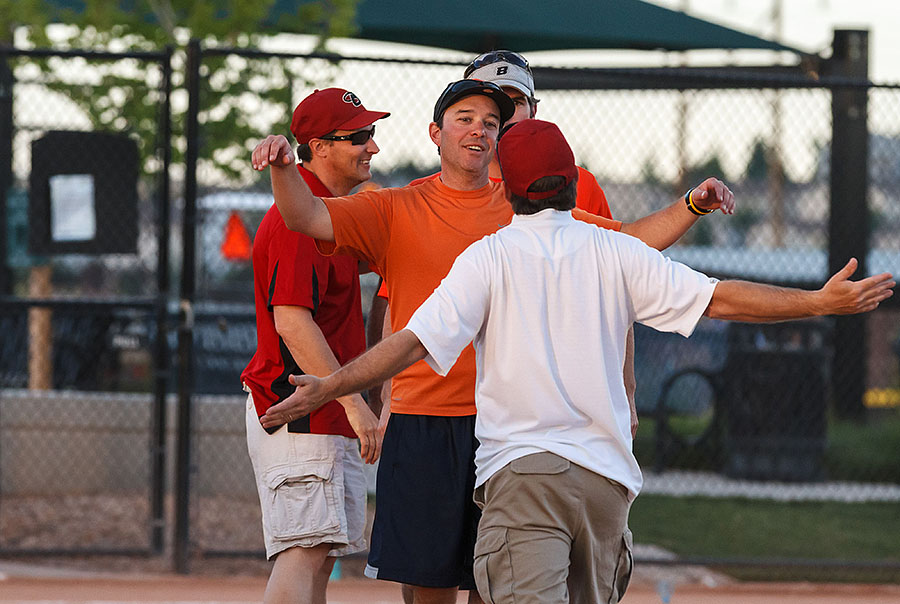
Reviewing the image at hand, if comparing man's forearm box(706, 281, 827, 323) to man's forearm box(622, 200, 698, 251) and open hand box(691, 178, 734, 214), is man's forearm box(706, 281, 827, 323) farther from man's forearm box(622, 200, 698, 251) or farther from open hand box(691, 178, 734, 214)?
man's forearm box(622, 200, 698, 251)

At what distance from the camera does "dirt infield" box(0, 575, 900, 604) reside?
592 cm

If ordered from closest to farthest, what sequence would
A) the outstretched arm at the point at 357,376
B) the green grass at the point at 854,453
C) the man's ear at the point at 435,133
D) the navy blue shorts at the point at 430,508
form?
the outstretched arm at the point at 357,376 → the navy blue shorts at the point at 430,508 → the man's ear at the point at 435,133 → the green grass at the point at 854,453

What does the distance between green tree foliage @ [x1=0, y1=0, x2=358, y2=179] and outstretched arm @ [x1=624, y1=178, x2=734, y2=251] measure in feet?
14.8

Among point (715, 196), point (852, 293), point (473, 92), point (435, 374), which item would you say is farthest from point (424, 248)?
point (852, 293)

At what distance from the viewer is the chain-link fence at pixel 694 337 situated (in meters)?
7.00

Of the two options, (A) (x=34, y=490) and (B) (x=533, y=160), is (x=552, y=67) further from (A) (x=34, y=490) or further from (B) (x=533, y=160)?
(A) (x=34, y=490)

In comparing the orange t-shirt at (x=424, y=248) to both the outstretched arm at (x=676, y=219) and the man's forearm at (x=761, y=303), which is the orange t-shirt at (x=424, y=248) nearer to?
the outstretched arm at (x=676, y=219)

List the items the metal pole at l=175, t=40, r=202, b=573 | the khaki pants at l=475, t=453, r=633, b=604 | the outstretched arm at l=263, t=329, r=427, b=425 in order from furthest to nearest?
the metal pole at l=175, t=40, r=202, b=573
the khaki pants at l=475, t=453, r=633, b=604
the outstretched arm at l=263, t=329, r=427, b=425

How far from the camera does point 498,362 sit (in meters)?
3.15

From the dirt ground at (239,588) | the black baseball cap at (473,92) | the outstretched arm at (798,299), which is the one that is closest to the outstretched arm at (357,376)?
the outstretched arm at (798,299)

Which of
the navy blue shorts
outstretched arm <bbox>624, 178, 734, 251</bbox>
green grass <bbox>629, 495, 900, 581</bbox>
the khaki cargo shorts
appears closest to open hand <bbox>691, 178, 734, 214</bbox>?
outstretched arm <bbox>624, 178, 734, 251</bbox>

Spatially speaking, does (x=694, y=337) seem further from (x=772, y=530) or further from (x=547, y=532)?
(x=547, y=532)

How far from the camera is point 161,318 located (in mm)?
6324

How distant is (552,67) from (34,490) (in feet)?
13.6
